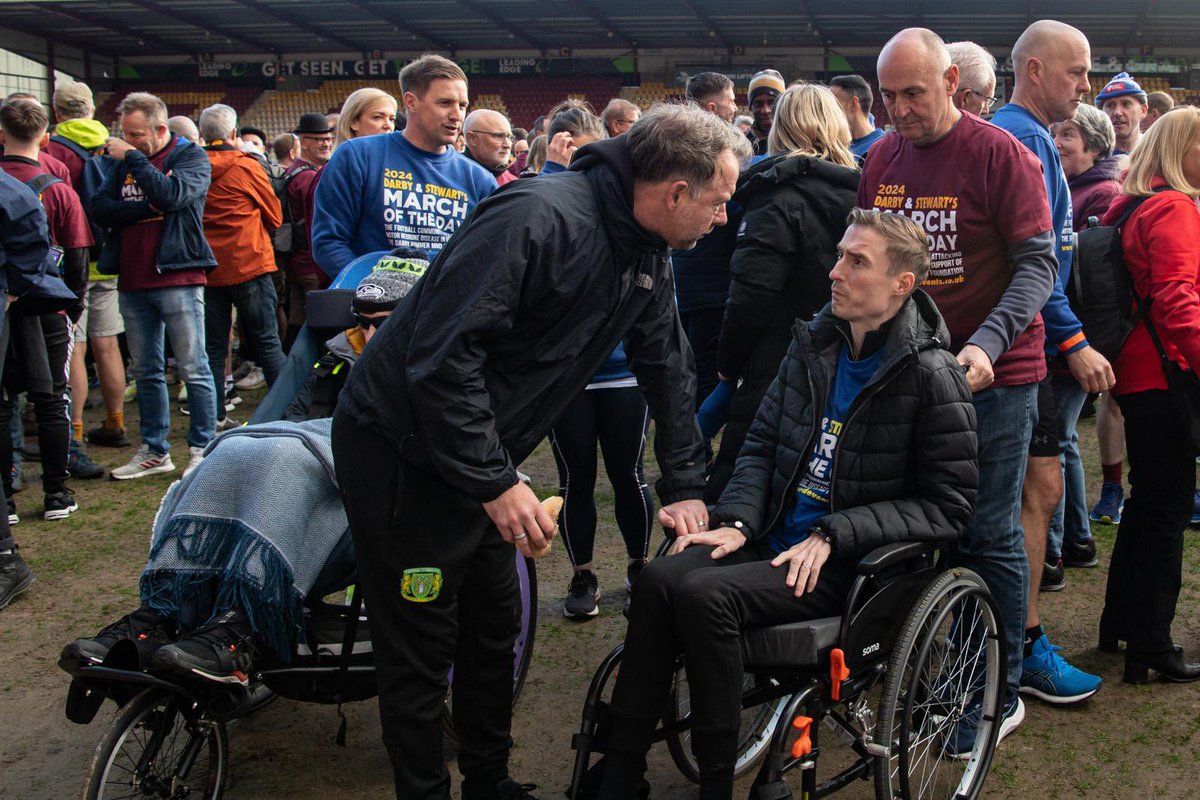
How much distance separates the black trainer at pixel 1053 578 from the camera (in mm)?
4211

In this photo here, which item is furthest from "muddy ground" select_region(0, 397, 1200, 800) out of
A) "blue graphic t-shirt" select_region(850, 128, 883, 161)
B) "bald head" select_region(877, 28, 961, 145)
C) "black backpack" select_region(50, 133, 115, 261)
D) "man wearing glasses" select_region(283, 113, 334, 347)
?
"man wearing glasses" select_region(283, 113, 334, 347)

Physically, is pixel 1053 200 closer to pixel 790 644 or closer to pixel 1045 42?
pixel 1045 42

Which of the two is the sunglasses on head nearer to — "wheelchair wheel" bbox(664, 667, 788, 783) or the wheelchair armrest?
"wheelchair wheel" bbox(664, 667, 788, 783)

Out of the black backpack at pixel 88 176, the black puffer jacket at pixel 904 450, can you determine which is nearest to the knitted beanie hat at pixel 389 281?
the black puffer jacket at pixel 904 450

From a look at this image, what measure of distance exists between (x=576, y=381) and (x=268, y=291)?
5.02 m

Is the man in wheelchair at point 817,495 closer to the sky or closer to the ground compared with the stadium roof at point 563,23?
closer to the ground

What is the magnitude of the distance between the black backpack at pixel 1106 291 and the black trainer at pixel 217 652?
2.59 m

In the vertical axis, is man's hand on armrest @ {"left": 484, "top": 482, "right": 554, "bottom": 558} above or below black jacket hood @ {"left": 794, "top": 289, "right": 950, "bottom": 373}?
below

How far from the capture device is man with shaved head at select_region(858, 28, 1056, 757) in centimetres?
297

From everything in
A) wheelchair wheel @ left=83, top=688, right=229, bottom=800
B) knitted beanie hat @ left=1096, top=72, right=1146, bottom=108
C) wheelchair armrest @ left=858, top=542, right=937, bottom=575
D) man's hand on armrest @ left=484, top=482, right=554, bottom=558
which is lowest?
wheelchair wheel @ left=83, top=688, right=229, bottom=800

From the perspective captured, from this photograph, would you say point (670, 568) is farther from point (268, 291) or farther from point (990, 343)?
point (268, 291)

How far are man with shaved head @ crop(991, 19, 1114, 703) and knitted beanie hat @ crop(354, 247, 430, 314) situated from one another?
1764mm

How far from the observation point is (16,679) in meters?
3.59

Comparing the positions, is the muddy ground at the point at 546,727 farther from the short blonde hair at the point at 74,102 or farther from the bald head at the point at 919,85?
the short blonde hair at the point at 74,102
